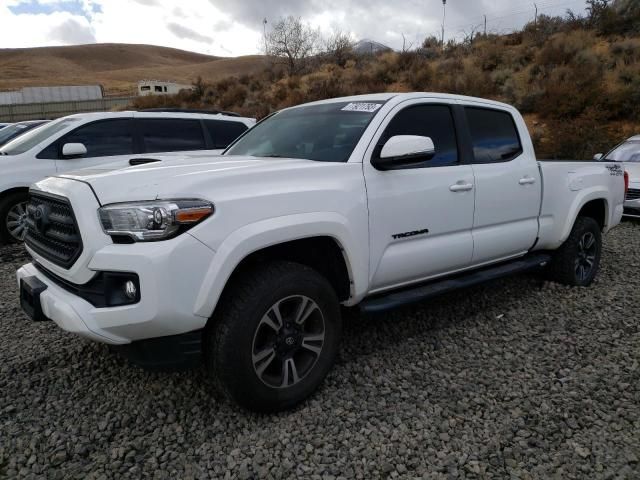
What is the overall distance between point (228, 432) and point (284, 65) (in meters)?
32.3

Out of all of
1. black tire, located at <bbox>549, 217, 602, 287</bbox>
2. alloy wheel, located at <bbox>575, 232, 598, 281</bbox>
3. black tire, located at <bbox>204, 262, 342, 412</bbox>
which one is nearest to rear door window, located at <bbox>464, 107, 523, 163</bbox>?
black tire, located at <bbox>549, 217, 602, 287</bbox>

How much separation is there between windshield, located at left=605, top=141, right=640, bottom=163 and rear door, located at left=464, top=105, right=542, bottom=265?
6157 mm

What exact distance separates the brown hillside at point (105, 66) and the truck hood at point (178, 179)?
71.3 m

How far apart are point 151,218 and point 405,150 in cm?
156

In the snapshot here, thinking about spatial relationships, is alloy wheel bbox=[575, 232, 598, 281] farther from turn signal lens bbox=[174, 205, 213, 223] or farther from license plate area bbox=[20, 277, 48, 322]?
license plate area bbox=[20, 277, 48, 322]

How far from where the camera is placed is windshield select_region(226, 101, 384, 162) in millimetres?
3271

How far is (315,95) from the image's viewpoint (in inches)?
895

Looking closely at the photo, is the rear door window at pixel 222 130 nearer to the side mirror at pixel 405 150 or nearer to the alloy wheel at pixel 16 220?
the alloy wheel at pixel 16 220

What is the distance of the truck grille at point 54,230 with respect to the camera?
254cm

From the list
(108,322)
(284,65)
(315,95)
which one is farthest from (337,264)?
(284,65)

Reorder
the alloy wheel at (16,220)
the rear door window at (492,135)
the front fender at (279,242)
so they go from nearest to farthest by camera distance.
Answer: the front fender at (279,242), the rear door window at (492,135), the alloy wheel at (16,220)

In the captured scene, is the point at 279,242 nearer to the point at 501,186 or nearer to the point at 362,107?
the point at 362,107

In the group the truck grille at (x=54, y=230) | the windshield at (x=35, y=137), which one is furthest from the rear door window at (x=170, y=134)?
the truck grille at (x=54, y=230)

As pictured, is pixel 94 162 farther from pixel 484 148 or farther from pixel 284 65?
pixel 284 65
